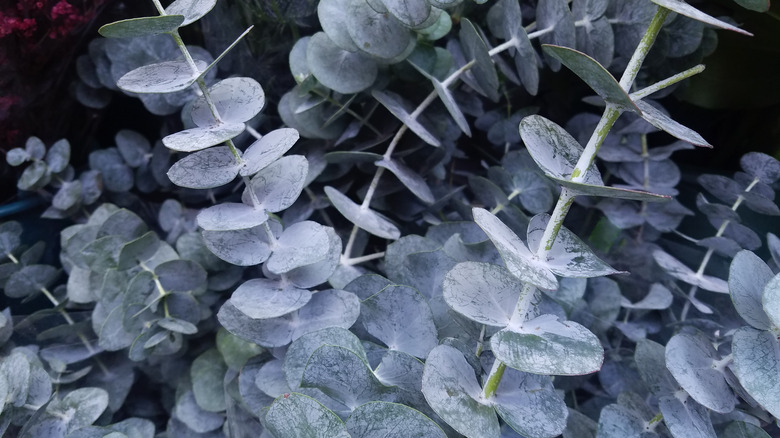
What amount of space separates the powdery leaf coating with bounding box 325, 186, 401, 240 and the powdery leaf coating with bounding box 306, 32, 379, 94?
95 millimetres

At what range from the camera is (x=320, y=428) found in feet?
1.07

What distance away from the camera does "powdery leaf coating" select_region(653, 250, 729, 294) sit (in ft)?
1.81

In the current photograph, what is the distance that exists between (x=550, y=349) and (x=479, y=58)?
28 centimetres

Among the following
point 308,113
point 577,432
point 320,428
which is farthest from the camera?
point 308,113

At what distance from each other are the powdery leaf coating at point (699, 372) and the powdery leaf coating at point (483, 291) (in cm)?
13

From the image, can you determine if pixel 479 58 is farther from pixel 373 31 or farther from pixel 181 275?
pixel 181 275

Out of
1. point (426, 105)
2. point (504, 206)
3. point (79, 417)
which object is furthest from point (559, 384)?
point (79, 417)

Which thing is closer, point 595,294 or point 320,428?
point 320,428

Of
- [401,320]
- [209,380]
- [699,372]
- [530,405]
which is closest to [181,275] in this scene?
[209,380]

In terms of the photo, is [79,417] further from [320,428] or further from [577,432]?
[577,432]

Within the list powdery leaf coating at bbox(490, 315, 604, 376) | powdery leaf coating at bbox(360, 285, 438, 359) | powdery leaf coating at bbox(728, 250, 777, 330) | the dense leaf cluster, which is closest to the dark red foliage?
the dense leaf cluster

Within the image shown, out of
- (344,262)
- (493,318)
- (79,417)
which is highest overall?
(493,318)

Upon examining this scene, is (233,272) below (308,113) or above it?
below

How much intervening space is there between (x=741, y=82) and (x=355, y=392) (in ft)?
2.05
